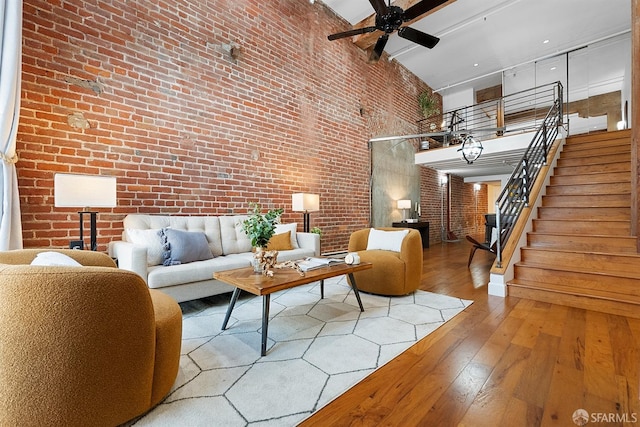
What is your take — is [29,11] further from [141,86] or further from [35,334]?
[35,334]

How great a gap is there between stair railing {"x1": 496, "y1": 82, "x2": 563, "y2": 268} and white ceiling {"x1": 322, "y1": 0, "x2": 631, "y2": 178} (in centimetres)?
95

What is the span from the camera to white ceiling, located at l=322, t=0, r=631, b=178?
17.3 ft

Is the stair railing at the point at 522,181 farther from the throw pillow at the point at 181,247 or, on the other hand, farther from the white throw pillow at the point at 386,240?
the throw pillow at the point at 181,247

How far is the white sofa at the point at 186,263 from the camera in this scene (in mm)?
2372

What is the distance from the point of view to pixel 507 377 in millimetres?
1581

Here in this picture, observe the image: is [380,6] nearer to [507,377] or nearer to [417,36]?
[417,36]

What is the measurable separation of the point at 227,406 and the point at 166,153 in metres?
2.87

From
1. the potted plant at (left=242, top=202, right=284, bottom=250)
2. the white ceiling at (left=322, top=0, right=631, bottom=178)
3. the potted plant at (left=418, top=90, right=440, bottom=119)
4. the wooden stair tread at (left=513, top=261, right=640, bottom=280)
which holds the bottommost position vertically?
the wooden stair tread at (left=513, top=261, right=640, bottom=280)

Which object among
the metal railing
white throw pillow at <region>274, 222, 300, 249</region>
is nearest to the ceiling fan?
white throw pillow at <region>274, 222, 300, 249</region>

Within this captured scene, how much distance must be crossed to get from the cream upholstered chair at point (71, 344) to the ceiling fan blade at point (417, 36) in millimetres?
3954

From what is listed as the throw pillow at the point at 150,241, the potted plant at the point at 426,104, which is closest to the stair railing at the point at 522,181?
the potted plant at the point at 426,104

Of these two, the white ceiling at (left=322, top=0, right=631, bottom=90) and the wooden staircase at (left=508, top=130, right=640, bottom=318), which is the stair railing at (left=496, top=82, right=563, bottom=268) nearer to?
the wooden staircase at (left=508, top=130, right=640, bottom=318)

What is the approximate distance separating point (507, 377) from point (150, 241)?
118 inches

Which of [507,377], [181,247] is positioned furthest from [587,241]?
[181,247]
